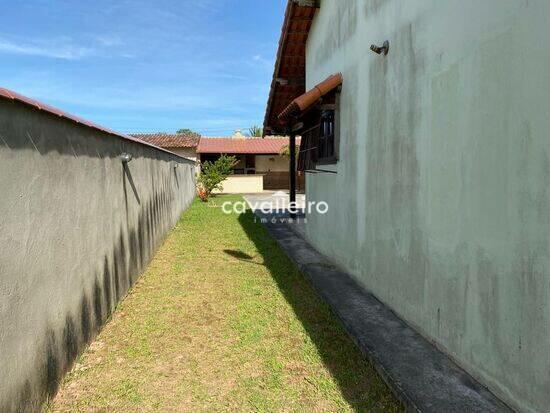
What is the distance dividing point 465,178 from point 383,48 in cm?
247

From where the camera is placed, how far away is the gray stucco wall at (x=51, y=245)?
271cm

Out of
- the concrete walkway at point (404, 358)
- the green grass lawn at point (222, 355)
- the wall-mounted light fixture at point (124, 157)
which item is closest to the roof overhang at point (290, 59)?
the wall-mounted light fixture at point (124, 157)

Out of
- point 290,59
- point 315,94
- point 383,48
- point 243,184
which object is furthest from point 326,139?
point 243,184

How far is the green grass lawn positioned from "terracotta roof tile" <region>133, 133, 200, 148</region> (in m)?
25.4

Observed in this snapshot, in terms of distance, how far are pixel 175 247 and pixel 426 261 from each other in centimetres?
689

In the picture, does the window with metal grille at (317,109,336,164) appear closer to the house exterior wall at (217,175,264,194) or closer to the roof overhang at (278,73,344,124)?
the roof overhang at (278,73,344,124)

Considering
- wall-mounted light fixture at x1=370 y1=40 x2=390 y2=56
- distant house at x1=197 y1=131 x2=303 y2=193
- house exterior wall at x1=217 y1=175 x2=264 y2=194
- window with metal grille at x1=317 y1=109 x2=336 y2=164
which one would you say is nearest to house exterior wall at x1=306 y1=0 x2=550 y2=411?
wall-mounted light fixture at x1=370 y1=40 x2=390 y2=56

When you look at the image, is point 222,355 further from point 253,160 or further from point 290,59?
point 253,160

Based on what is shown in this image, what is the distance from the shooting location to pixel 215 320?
511 centimetres

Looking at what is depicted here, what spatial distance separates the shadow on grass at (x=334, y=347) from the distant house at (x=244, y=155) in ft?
78.0

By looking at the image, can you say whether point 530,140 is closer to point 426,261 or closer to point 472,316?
point 472,316

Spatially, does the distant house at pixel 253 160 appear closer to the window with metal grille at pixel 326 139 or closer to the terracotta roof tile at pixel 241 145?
the terracotta roof tile at pixel 241 145

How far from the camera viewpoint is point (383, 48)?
5.16 meters

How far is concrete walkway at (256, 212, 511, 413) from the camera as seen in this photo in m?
3.10
